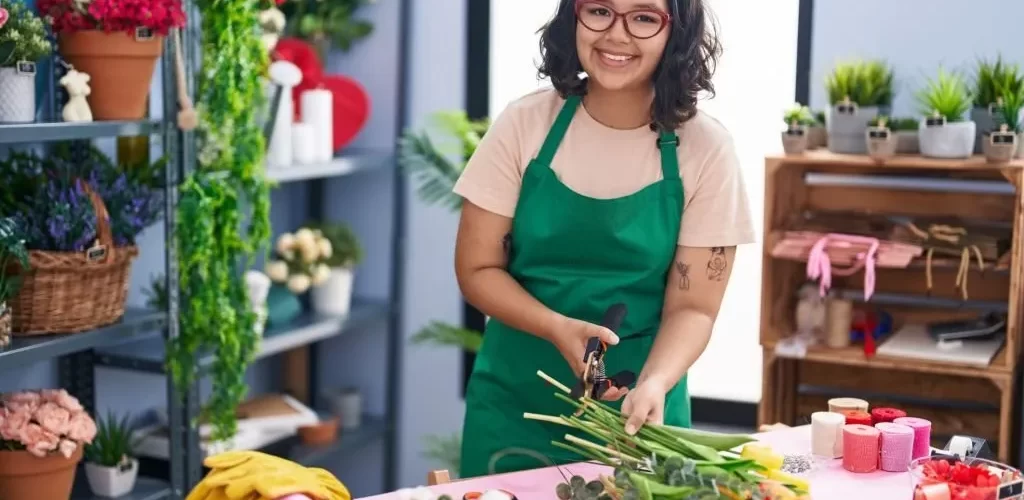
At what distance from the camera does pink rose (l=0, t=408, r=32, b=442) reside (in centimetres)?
265

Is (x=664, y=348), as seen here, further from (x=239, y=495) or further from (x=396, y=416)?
(x=396, y=416)

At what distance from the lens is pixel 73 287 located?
276cm

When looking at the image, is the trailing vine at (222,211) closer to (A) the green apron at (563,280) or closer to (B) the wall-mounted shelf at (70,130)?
(B) the wall-mounted shelf at (70,130)

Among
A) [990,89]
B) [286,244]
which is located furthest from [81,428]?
[990,89]

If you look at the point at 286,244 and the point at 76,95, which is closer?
the point at 76,95

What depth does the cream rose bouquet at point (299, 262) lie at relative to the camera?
3752mm

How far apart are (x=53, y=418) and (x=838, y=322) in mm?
1946

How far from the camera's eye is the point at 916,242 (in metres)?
3.33

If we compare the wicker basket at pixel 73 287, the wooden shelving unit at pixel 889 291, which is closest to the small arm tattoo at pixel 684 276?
the wooden shelving unit at pixel 889 291

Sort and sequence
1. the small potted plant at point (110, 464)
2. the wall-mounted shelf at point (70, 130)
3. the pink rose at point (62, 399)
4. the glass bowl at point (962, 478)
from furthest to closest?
the small potted plant at point (110, 464) → the pink rose at point (62, 399) → the wall-mounted shelf at point (70, 130) → the glass bowl at point (962, 478)

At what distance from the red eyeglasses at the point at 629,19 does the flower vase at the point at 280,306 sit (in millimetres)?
1808

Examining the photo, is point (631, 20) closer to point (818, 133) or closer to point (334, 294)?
point (818, 133)

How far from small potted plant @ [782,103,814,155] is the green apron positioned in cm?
114

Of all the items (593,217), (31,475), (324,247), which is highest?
(593,217)
